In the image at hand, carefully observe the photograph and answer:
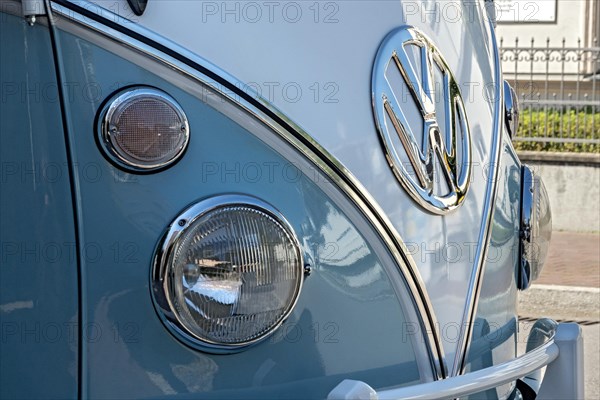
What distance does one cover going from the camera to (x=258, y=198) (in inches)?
70.0

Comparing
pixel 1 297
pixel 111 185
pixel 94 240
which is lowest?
pixel 1 297

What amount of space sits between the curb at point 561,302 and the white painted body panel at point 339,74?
14.6ft

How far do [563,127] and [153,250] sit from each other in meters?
8.50

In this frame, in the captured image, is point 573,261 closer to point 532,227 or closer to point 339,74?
point 532,227

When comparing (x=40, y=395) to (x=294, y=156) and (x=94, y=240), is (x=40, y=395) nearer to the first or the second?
(x=94, y=240)

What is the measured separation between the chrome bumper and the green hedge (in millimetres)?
7613

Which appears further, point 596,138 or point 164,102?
point 596,138

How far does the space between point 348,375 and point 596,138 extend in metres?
8.30

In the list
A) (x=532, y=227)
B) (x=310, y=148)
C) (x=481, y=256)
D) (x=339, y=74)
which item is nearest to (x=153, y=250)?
(x=310, y=148)

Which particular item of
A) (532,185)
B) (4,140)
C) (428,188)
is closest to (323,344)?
(428,188)

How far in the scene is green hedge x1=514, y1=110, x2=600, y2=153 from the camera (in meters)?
9.45

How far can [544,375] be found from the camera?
205 centimetres

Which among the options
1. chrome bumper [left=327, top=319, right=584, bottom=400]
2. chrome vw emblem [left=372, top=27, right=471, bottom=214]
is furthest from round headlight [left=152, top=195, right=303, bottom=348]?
chrome vw emblem [left=372, top=27, right=471, bottom=214]

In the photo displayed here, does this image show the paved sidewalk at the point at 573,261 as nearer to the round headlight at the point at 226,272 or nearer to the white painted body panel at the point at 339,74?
the white painted body panel at the point at 339,74
